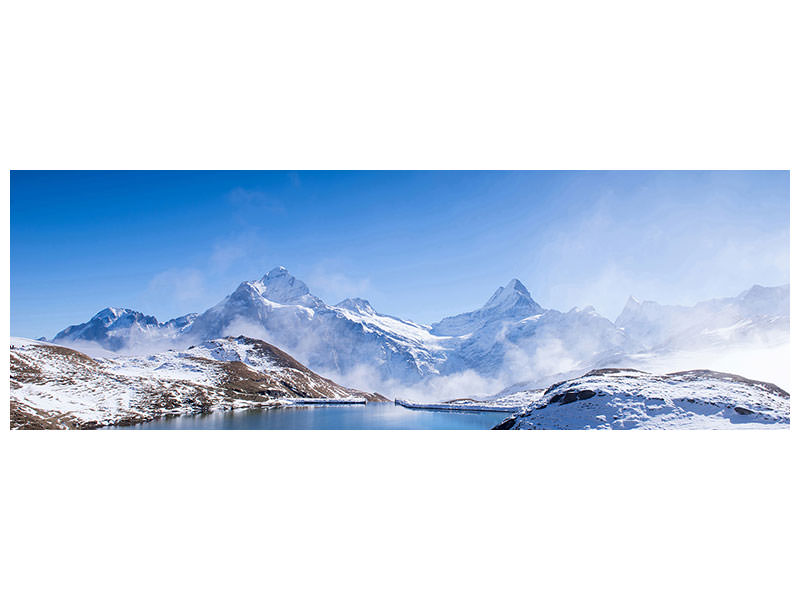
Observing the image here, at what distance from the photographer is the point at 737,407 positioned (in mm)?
22797

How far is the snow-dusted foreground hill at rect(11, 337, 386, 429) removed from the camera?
28.0 metres

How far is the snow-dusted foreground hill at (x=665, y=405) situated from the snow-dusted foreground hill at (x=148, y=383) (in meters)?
27.5

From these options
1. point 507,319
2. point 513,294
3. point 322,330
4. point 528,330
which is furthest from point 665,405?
point 507,319

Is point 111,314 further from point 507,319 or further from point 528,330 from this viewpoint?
point 507,319

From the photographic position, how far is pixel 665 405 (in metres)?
23.6

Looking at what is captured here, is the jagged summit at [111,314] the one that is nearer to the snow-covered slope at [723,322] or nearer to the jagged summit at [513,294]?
the jagged summit at [513,294]

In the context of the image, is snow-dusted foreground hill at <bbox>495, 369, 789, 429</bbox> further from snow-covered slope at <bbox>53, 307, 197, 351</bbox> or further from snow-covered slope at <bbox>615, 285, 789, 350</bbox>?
snow-covered slope at <bbox>53, 307, 197, 351</bbox>

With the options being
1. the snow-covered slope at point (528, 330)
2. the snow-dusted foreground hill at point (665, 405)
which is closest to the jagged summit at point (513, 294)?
the snow-covered slope at point (528, 330)

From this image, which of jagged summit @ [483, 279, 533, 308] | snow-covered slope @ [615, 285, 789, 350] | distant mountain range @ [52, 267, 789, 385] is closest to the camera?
snow-covered slope @ [615, 285, 789, 350]

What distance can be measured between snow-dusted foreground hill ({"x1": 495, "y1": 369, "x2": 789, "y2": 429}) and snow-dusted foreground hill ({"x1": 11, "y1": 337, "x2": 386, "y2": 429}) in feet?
90.2

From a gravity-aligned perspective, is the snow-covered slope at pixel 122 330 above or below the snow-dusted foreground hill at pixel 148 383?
above

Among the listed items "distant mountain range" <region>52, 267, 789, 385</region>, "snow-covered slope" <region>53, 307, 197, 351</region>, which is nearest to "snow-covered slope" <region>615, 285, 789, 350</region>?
"distant mountain range" <region>52, 267, 789, 385</region>

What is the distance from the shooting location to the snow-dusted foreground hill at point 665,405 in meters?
22.5

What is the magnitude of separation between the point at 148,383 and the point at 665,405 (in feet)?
127
